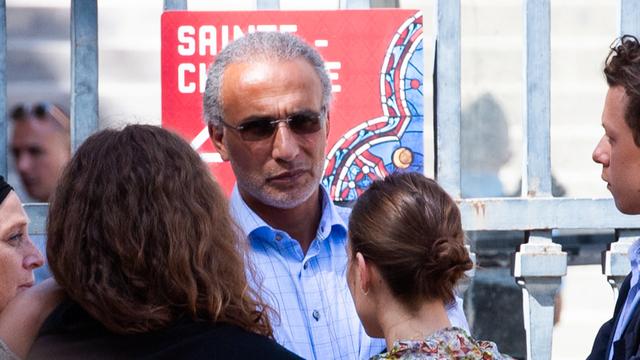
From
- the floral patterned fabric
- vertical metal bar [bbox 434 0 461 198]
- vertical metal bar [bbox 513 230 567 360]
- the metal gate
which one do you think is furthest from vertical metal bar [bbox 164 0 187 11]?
the floral patterned fabric

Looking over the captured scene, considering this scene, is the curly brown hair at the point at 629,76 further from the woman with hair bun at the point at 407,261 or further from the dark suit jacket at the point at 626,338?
the woman with hair bun at the point at 407,261

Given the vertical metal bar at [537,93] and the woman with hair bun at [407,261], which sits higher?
the vertical metal bar at [537,93]

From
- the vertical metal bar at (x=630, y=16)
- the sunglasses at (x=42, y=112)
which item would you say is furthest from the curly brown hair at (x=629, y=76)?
→ the sunglasses at (x=42, y=112)

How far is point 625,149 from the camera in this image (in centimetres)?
214

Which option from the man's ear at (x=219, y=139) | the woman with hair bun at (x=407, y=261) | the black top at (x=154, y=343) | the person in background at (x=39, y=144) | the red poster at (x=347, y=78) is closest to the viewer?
the black top at (x=154, y=343)

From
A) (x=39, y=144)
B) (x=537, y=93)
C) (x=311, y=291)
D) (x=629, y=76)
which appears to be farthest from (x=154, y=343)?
(x=39, y=144)

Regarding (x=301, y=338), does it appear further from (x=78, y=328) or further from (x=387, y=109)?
(x=387, y=109)

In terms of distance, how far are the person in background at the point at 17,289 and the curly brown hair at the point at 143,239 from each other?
0.24ft

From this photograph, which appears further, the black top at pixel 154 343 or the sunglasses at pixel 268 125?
the sunglasses at pixel 268 125

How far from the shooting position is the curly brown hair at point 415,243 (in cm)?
182

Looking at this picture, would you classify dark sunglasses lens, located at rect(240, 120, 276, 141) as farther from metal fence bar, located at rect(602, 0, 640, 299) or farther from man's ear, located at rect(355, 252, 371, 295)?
metal fence bar, located at rect(602, 0, 640, 299)

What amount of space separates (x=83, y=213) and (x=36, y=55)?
2.20 m

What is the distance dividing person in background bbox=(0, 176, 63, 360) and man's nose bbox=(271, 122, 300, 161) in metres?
0.53

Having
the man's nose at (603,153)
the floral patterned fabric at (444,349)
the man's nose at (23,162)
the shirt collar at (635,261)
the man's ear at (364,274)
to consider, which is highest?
the man's nose at (603,153)
